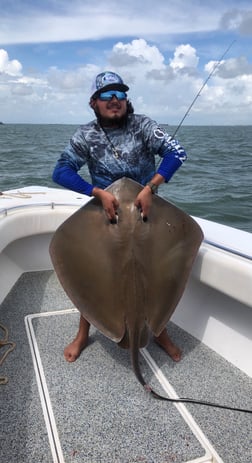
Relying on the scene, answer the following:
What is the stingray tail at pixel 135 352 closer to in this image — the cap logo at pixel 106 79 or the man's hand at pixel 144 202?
the man's hand at pixel 144 202

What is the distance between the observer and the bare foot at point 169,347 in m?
2.57

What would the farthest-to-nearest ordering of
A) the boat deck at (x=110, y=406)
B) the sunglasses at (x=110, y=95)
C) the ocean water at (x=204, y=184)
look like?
1. the ocean water at (x=204, y=184)
2. the sunglasses at (x=110, y=95)
3. the boat deck at (x=110, y=406)

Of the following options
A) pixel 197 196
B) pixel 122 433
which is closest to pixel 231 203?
pixel 197 196

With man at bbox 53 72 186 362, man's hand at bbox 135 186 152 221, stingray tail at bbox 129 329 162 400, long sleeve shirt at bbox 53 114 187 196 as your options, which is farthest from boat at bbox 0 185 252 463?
long sleeve shirt at bbox 53 114 187 196

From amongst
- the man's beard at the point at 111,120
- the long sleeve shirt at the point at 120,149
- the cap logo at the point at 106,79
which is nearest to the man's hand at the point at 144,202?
the long sleeve shirt at the point at 120,149

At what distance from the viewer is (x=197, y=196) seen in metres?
10.5

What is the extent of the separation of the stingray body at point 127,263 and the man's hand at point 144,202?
29 mm

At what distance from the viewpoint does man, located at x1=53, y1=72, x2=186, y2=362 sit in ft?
7.88

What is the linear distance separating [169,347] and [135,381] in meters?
0.37

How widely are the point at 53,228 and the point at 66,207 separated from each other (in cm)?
22

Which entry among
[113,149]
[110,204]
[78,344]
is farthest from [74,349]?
[113,149]

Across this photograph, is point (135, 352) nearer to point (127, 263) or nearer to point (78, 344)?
point (127, 263)

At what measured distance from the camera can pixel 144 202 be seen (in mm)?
2107

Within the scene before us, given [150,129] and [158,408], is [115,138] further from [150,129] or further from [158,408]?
[158,408]
